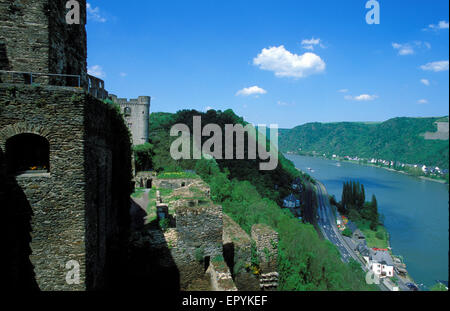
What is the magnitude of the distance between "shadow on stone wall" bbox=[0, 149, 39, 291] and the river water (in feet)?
93.3

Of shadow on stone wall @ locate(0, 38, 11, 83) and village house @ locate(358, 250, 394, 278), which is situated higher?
shadow on stone wall @ locate(0, 38, 11, 83)

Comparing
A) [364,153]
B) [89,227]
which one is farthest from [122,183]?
[364,153]

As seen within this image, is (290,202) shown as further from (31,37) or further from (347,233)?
(31,37)

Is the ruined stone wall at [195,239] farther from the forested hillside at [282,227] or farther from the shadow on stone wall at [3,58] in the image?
the shadow on stone wall at [3,58]

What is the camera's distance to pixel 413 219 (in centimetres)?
7406

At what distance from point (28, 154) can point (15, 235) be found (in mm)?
1952

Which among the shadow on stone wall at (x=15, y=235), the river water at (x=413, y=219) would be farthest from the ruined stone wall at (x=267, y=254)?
the river water at (x=413, y=219)

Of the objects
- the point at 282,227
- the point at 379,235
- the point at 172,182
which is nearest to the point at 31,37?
the point at 172,182

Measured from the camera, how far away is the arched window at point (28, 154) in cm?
648

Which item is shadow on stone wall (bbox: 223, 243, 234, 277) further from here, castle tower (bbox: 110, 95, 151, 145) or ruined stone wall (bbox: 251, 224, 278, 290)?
castle tower (bbox: 110, 95, 151, 145)

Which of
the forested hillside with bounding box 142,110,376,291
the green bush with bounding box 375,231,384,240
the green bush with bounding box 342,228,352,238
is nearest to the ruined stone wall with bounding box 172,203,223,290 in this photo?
the forested hillside with bounding box 142,110,376,291

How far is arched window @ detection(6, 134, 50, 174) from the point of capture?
6.48 m

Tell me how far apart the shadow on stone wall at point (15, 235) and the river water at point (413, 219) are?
93.3 feet

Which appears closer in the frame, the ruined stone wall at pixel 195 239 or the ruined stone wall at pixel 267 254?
the ruined stone wall at pixel 195 239
